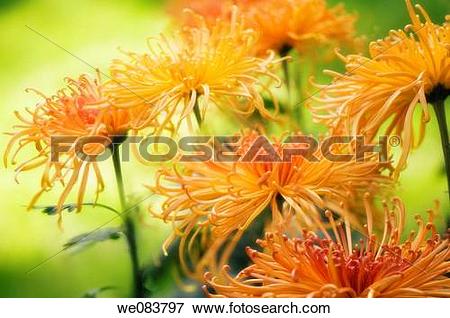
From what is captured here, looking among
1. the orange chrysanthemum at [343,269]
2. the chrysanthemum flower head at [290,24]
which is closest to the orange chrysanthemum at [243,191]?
the orange chrysanthemum at [343,269]

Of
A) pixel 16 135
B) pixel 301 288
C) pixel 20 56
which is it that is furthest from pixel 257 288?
pixel 20 56

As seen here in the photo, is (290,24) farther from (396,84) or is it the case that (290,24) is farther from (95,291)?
(95,291)

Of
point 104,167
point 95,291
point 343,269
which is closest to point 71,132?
point 104,167

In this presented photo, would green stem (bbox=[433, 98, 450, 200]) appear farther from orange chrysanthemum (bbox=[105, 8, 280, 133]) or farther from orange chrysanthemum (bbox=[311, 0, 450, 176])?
orange chrysanthemum (bbox=[105, 8, 280, 133])

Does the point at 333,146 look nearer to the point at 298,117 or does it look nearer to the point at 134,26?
the point at 298,117

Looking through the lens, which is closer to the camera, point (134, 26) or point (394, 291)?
point (394, 291)
